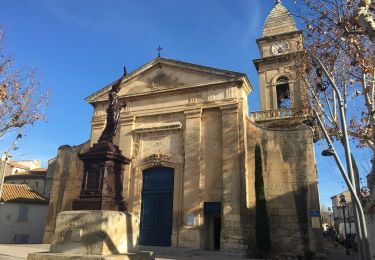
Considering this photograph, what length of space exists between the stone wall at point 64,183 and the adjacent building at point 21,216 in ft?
25.9

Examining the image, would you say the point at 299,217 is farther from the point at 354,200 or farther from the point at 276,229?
the point at 354,200

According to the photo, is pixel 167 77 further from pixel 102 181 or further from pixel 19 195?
pixel 19 195

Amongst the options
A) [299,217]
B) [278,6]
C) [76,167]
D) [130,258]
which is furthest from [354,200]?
[278,6]

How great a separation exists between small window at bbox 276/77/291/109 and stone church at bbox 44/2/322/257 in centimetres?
104

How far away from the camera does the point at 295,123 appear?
1920 centimetres

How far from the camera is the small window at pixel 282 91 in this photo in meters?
22.0

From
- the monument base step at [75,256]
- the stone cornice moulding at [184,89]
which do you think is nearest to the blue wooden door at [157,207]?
the stone cornice moulding at [184,89]

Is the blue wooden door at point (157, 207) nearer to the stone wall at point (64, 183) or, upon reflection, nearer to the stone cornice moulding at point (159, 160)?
the stone cornice moulding at point (159, 160)

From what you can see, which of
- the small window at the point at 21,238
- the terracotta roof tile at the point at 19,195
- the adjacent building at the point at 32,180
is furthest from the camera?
the adjacent building at the point at 32,180

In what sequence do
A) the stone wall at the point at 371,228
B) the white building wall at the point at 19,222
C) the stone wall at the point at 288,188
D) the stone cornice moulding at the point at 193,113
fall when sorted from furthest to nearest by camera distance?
the white building wall at the point at 19,222 → the stone cornice moulding at the point at 193,113 → the stone wall at the point at 288,188 → the stone wall at the point at 371,228

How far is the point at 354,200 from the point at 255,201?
335 inches

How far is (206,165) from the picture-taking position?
1658cm

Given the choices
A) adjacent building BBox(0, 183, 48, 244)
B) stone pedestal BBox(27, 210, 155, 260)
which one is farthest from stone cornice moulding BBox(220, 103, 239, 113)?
adjacent building BBox(0, 183, 48, 244)

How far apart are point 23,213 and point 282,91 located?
22.6 metres
